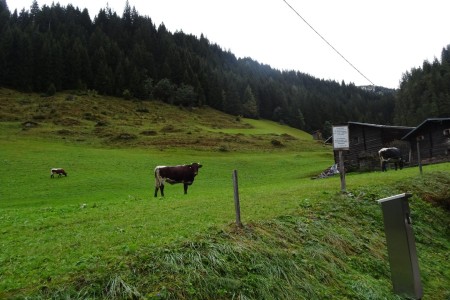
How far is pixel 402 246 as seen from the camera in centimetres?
709

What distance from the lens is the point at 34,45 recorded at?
385 ft

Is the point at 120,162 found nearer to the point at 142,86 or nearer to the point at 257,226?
the point at 257,226

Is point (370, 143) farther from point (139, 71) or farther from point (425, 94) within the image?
point (139, 71)

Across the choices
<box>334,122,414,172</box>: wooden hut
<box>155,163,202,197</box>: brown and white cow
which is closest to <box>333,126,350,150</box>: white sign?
<box>155,163,202,197</box>: brown and white cow

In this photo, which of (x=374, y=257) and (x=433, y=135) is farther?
(x=433, y=135)

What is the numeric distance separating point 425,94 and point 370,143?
268ft

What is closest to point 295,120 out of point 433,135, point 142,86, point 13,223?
point 142,86

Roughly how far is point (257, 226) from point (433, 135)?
129 feet

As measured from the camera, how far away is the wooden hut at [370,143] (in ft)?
151

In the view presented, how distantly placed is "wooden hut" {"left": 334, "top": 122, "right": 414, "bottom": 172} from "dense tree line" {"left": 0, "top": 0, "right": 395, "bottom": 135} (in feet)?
278

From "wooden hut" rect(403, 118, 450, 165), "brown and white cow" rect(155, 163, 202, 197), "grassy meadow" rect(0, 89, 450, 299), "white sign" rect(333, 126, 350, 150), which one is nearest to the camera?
"grassy meadow" rect(0, 89, 450, 299)

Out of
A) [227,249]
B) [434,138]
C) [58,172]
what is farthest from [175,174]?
[434,138]

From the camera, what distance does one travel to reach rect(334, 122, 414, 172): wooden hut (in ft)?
151

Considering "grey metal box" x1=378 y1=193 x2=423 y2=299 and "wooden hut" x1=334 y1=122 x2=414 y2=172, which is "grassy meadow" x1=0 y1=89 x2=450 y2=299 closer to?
"grey metal box" x1=378 y1=193 x2=423 y2=299
